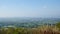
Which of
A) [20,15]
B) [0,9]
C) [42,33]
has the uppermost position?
[0,9]

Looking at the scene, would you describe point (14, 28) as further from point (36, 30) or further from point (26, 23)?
point (36, 30)

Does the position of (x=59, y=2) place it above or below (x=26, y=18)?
above

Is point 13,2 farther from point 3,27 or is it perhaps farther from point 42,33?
point 42,33

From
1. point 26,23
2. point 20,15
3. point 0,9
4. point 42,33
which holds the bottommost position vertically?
point 42,33

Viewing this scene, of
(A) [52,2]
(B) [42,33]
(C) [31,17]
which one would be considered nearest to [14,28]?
(C) [31,17]

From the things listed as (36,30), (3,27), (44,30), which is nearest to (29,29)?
(36,30)

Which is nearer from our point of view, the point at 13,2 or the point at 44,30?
the point at 44,30

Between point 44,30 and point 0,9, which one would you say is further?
point 0,9

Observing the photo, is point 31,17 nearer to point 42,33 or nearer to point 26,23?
point 26,23

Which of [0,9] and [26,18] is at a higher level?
[0,9]
